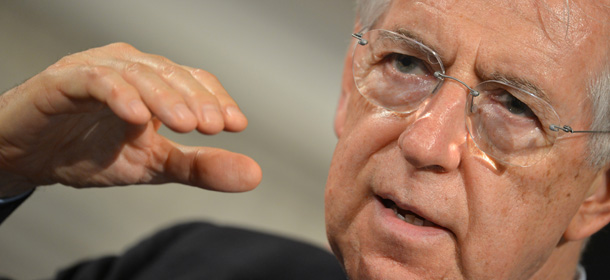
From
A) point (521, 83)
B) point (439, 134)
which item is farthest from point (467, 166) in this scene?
point (521, 83)

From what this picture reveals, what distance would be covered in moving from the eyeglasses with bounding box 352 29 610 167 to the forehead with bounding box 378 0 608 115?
4 centimetres

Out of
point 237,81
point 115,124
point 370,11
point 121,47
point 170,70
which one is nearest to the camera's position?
point 170,70

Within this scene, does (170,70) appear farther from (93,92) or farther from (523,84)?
(523,84)

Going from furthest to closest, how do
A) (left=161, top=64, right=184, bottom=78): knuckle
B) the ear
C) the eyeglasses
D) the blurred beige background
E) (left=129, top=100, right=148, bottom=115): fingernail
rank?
the blurred beige background, the ear, the eyeglasses, (left=161, top=64, right=184, bottom=78): knuckle, (left=129, top=100, right=148, bottom=115): fingernail

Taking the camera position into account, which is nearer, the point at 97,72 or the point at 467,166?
the point at 97,72

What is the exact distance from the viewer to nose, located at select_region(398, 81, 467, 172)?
131cm

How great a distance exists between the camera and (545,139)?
4.54 ft

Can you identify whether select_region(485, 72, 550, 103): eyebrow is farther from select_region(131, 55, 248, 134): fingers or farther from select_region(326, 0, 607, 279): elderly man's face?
select_region(131, 55, 248, 134): fingers

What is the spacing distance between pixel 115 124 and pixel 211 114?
16.5 inches

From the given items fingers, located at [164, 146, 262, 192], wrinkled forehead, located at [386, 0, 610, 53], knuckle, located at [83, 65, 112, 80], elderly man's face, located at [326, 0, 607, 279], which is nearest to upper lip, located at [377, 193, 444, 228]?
elderly man's face, located at [326, 0, 607, 279]

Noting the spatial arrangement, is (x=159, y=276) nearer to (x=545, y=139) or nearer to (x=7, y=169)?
(x=7, y=169)

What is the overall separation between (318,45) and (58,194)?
1.88 meters

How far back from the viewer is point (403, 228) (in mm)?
1345

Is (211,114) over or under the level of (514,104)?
under
